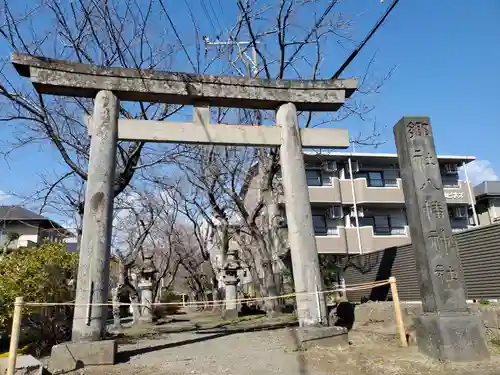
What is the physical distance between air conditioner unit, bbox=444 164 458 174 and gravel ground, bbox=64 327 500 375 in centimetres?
2213

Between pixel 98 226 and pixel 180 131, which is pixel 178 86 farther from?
pixel 98 226

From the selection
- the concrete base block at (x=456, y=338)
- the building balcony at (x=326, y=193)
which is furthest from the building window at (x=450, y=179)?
the concrete base block at (x=456, y=338)

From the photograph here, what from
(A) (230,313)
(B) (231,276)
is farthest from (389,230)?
(A) (230,313)

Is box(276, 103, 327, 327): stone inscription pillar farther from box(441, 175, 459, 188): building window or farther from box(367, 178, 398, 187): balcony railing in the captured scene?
box(441, 175, 459, 188): building window

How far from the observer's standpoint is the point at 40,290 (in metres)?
9.28

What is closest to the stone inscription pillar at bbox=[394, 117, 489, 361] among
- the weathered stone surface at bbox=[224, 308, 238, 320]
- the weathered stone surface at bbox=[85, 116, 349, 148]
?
the weathered stone surface at bbox=[85, 116, 349, 148]

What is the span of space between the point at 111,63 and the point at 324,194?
16644mm

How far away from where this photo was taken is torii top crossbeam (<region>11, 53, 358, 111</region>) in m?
7.63

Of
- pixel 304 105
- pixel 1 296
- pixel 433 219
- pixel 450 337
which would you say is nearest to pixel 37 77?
pixel 1 296

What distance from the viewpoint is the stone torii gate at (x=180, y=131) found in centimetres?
703

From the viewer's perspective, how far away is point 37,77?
24.6 ft

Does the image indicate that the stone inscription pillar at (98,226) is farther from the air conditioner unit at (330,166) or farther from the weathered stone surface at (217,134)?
the air conditioner unit at (330,166)

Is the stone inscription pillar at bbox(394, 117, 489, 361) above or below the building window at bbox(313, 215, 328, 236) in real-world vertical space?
below

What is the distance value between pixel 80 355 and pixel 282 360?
11.6 feet
